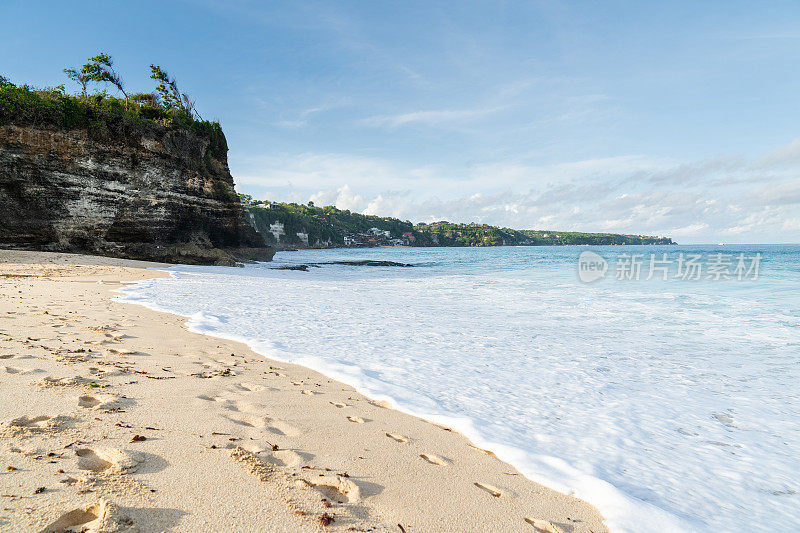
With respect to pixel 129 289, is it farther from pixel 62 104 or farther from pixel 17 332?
pixel 62 104

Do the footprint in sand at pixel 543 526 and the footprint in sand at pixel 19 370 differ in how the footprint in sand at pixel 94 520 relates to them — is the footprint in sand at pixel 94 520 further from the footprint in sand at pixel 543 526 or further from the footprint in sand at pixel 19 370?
the footprint in sand at pixel 19 370

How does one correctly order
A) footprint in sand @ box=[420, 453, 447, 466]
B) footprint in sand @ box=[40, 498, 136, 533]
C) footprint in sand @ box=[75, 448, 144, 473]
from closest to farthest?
1. footprint in sand @ box=[40, 498, 136, 533]
2. footprint in sand @ box=[75, 448, 144, 473]
3. footprint in sand @ box=[420, 453, 447, 466]

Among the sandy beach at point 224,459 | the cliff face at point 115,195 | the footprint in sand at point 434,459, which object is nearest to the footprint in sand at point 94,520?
the sandy beach at point 224,459

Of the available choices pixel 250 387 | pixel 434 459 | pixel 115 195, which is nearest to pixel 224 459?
pixel 434 459

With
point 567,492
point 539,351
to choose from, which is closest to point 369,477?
point 567,492

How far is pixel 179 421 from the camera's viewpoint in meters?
2.55

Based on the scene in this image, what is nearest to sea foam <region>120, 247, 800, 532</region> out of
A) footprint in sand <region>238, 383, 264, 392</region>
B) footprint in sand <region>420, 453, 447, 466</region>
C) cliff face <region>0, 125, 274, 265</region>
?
footprint in sand <region>420, 453, 447, 466</region>

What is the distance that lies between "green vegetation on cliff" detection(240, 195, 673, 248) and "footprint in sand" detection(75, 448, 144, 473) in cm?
8848

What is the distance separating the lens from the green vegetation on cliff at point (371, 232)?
95.2m

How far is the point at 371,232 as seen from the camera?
403 ft

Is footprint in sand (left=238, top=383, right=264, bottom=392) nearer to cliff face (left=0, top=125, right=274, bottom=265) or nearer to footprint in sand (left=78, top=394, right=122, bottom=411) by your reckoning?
footprint in sand (left=78, top=394, right=122, bottom=411)

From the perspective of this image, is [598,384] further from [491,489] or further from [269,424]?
[269,424]

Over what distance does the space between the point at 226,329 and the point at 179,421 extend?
13.3 ft

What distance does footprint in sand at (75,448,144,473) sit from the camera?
72.7 inches
